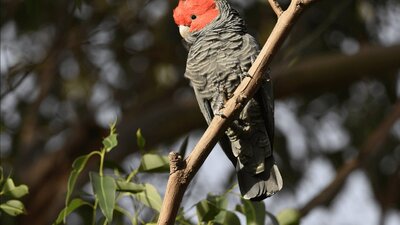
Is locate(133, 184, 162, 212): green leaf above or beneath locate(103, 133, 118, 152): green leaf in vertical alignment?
beneath

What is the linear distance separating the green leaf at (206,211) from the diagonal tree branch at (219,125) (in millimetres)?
336

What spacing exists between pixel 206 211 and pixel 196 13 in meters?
0.76

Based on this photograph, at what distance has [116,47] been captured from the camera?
525 cm

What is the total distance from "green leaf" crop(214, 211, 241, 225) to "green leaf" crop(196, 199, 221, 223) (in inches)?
2.9

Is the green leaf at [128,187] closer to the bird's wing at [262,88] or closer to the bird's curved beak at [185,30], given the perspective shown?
the bird's wing at [262,88]

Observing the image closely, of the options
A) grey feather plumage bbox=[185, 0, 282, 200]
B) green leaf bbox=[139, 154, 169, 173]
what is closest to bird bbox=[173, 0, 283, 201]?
grey feather plumage bbox=[185, 0, 282, 200]

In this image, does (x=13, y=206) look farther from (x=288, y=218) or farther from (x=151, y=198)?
(x=288, y=218)

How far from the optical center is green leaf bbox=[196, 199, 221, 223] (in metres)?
2.44

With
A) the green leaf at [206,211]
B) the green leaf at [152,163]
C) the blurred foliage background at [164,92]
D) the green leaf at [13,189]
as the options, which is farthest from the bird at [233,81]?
the blurred foliage background at [164,92]

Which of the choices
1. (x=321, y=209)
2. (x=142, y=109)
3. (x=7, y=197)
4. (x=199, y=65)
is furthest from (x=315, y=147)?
(x=7, y=197)

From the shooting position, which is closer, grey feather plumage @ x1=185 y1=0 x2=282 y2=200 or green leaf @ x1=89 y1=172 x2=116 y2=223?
green leaf @ x1=89 y1=172 x2=116 y2=223

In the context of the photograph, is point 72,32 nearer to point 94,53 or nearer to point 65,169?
point 94,53

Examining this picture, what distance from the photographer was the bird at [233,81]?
2.64 m

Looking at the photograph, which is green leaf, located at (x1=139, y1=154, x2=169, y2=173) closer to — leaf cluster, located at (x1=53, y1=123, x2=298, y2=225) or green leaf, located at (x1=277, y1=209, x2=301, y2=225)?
leaf cluster, located at (x1=53, y1=123, x2=298, y2=225)
